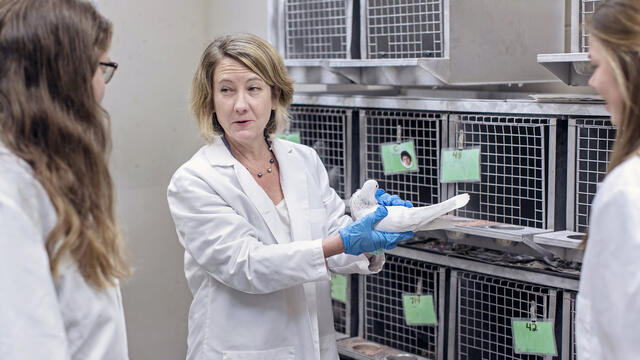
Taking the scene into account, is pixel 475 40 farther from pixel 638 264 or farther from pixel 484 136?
pixel 638 264

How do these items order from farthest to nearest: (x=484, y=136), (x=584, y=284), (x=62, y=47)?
(x=484, y=136) → (x=584, y=284) → (x=62, y=47)

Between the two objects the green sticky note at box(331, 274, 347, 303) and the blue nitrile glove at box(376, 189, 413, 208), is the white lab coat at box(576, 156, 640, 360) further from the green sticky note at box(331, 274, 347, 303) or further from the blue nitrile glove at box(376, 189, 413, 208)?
the green sticky note at box(331, 274, 347, 303)

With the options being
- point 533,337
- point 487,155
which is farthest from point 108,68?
point 533,337

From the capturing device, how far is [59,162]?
1211 mm

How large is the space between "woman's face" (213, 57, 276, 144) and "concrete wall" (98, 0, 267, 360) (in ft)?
4.34

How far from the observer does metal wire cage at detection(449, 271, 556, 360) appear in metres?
2.29

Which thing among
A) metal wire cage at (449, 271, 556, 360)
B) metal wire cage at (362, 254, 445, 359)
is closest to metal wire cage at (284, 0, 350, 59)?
metal wire cage at (362, 254, 445, 359)

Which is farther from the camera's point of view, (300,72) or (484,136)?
(300,72)

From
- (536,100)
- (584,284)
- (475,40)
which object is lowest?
(584,284)

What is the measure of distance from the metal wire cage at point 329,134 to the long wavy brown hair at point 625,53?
53.4 inches

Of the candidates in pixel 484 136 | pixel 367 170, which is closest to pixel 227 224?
pixel 367 170

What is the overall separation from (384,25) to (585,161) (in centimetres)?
82

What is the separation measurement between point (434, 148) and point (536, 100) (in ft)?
1.41

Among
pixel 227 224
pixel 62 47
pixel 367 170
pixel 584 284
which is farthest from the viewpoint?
pixel 367 170
